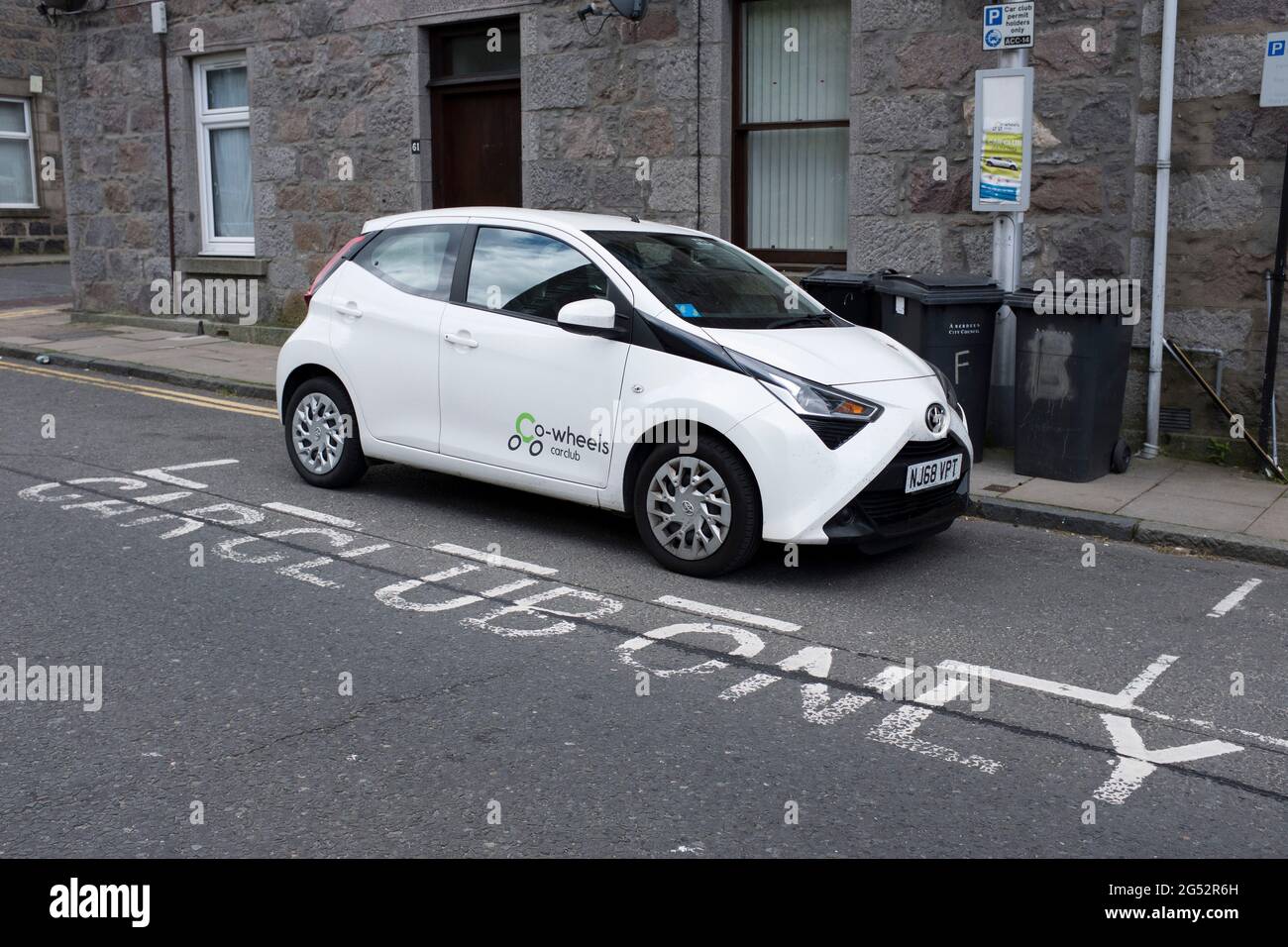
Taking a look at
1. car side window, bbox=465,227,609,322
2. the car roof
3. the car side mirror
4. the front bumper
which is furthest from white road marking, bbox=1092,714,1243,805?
the car roof

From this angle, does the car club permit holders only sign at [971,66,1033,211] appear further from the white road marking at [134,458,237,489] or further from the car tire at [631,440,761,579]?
the white road marking at [134,458,237,489]

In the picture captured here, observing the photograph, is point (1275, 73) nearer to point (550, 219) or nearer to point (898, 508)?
point (898, 508)

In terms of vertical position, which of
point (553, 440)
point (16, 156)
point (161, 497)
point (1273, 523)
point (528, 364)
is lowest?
point (1273, 523)

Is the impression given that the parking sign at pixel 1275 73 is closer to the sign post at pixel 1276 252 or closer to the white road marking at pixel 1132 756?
the sign post at pixel 1276 252

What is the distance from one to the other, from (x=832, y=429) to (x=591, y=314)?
1.40m

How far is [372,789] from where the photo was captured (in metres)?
4.35

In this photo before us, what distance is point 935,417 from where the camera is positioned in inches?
274

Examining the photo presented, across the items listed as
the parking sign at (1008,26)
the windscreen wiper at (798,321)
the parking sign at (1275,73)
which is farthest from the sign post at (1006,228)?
the windscreen wiper at (798,321)

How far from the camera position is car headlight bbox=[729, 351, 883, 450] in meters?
6.52

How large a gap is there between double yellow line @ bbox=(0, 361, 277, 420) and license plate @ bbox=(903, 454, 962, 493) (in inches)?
253

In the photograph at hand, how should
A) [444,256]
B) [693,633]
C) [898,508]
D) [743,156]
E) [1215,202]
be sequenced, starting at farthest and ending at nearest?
[743,156] < [1215,202] < [444,256] < [898,508] < [693,633]

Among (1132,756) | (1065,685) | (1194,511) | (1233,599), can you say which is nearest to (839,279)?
(1194,511)

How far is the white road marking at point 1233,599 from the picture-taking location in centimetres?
661

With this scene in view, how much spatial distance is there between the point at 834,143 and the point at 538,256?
16.8 ft
